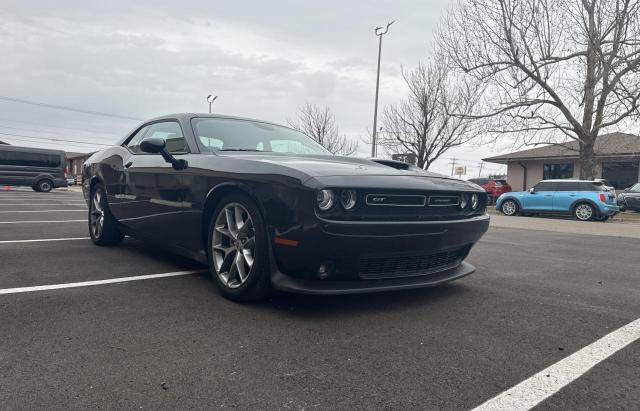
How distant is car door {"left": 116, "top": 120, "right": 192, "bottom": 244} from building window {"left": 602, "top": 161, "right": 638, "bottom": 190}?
2800cm

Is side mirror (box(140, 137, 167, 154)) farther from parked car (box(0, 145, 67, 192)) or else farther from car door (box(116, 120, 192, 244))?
parked car (box(0, 145, 67, 192))

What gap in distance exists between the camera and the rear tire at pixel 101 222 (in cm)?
501

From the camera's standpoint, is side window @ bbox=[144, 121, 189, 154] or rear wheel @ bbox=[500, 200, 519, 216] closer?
side window @ bbox=[144, 121, 189, 154]

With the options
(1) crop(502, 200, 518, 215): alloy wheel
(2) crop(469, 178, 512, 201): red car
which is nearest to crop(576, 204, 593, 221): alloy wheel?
(1) crop(502, 200, 518, 215): alloy wheel

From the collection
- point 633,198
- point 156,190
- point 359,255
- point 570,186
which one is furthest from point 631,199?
point 156,190

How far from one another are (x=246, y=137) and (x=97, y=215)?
96.3 inches

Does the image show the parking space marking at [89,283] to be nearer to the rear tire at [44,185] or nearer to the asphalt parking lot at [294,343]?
the asphalt parking lot at [294,343]

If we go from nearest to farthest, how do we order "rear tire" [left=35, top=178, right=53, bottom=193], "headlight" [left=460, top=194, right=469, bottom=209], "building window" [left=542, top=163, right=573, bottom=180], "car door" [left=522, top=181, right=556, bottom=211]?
"headlight" [left=460, top=194, right=469, bottom=209] → "car door" [left=522, top=181, right=556, bottom=211] → "rear tire" [left=35, top=178, right=53, bottom=193] → "building window" [left=542, top=163, right=573, bottom=180]

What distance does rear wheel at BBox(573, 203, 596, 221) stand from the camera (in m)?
14.4

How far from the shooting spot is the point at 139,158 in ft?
14.4

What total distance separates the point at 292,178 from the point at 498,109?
1748cm

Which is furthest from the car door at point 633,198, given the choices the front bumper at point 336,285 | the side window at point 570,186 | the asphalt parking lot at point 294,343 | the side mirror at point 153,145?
the side mirror at point 153,145

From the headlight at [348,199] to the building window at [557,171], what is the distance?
28.1 metres

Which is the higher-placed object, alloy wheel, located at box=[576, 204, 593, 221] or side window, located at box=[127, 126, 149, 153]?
side window, located at box=[127, 126, 149, 153]
